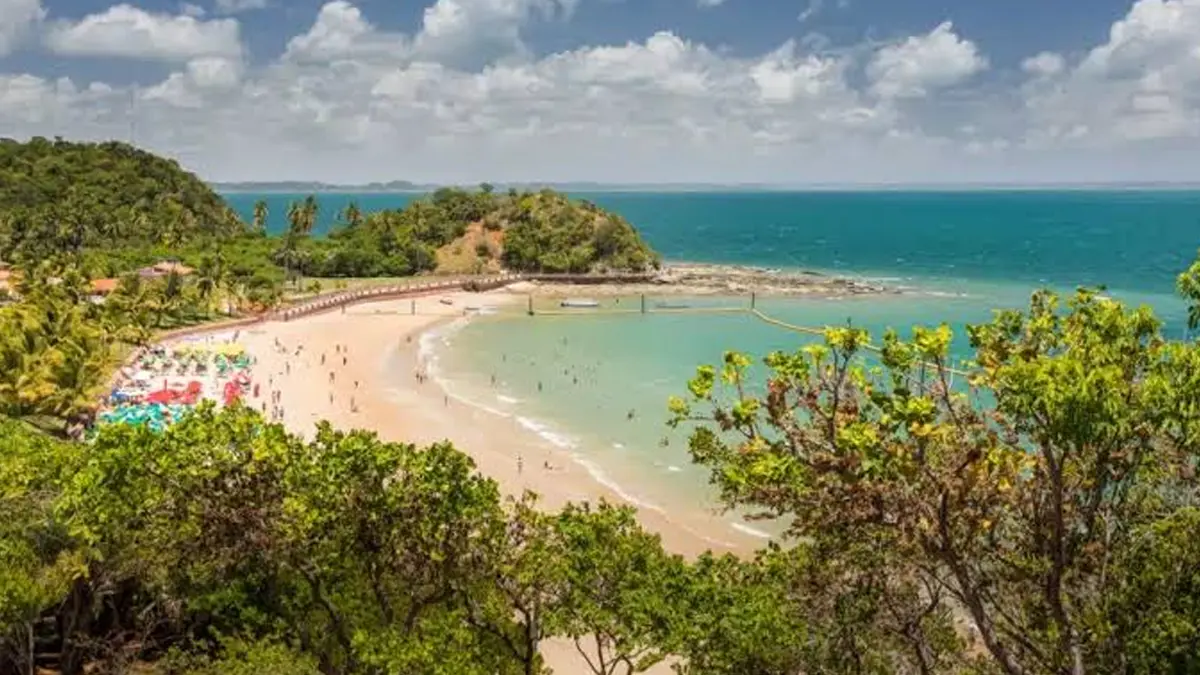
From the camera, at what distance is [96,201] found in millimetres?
114500

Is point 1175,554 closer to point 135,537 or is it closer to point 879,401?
point 879,401

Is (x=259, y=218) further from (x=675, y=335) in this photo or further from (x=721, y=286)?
(x=675, y=335)

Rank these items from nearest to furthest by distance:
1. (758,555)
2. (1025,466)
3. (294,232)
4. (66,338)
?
(1025,466), (758,555), (66,338), (294,232)

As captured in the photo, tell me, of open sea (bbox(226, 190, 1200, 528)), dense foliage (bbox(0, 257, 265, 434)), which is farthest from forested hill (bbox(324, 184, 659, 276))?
dense foliage (bbox(0, 257, 265, 434))

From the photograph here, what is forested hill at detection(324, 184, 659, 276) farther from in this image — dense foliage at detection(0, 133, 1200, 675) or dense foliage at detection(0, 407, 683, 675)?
dense foliage at detection(0, 407, 683, 675)

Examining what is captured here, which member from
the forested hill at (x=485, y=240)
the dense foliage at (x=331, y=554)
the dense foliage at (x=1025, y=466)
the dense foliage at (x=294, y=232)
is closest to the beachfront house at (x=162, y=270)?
the dense foliage at (x=294, y=232)

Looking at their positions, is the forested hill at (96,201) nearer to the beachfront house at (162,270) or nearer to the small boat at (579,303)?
the beachfront house at (162,270)

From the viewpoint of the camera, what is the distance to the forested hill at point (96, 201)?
279 feet

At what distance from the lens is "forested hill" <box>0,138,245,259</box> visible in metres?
85.1

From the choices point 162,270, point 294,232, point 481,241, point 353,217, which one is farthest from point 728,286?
point 162,270

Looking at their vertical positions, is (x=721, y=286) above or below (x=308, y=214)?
below

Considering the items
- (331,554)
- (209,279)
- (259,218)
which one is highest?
(259,218)

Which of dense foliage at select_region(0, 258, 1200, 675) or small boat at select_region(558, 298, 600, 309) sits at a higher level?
dense foliage at select_region(0, 258, 1200, 675)

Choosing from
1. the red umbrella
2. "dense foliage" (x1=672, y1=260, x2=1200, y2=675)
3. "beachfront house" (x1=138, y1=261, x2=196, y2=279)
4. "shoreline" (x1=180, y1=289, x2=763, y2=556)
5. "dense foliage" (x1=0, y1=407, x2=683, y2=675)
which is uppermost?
"dense foliage" (x1=672, y1=260, x2=1200, y2=675)
